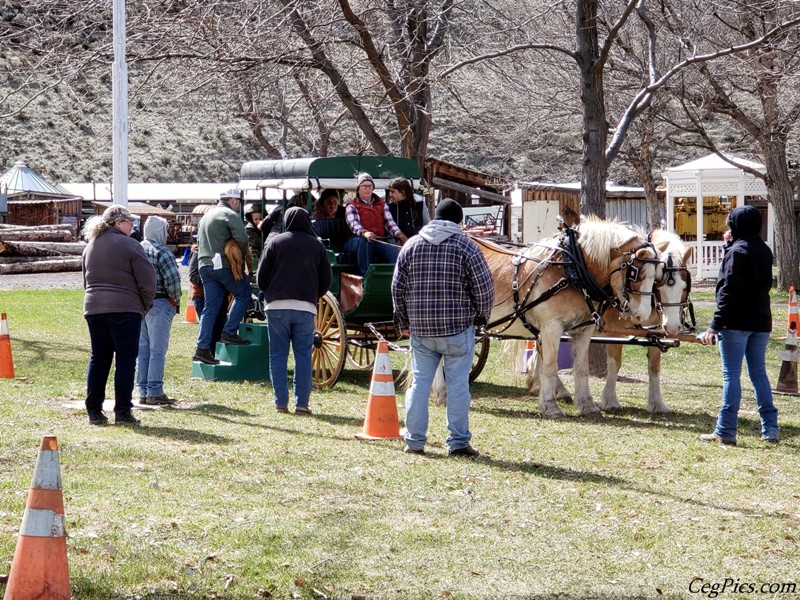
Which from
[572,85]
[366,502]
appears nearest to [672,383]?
[366,502]

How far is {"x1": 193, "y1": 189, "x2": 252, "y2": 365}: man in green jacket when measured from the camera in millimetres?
12234

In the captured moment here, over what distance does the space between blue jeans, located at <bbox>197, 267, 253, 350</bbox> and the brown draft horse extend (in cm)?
308

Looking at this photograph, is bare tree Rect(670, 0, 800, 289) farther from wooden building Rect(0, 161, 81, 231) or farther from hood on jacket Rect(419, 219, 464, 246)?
wooden building Rect(0, 161, 81, 231)

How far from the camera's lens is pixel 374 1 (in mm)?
16203

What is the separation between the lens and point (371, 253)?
12.3m

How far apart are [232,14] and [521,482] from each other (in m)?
10.4

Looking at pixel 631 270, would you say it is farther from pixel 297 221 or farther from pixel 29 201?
pixel 29 201

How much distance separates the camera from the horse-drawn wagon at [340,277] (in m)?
12.4

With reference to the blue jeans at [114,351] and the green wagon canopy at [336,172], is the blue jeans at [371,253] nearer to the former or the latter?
the green wagon canopy at [336,172]

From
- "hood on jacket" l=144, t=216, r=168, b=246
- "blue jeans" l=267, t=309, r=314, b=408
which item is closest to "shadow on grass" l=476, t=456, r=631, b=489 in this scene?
"blue jeans" l=267, t=309, r=314, b=408

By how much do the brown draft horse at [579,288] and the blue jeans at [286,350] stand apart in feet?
6.70

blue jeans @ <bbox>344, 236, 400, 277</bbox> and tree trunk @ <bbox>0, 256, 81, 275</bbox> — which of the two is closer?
blue jeans @ <bbox>344, 236, 400, 277</bbox>

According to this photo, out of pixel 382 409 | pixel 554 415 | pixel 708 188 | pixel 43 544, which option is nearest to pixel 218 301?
pixel 382 409

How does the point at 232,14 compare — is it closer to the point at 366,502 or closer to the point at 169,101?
the point at 169,101
